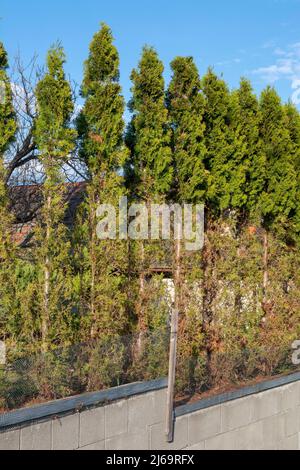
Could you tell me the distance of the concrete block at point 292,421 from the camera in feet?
22.4

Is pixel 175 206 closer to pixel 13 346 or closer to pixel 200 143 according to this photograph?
pixel 200 143

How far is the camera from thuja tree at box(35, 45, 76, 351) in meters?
5.32

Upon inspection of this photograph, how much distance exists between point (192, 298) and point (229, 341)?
79cm

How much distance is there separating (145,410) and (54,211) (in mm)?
2112

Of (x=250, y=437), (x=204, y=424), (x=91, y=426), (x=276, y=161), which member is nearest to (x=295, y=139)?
(x=276, y=161)

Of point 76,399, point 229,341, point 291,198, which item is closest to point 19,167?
point 291,198

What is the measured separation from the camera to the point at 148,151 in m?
6.50

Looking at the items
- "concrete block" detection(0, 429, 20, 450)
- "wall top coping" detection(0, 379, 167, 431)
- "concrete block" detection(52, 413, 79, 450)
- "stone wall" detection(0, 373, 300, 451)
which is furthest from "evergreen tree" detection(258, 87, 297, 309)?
"concrete block" detection(0, 429, 20, 450)

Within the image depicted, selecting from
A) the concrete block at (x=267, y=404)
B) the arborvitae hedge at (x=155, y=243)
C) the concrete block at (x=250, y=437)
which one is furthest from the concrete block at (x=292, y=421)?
the arborvitae hedge at (x=155, y=243)

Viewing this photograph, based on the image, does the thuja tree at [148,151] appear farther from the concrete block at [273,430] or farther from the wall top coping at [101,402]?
the concrete block at [273,430]

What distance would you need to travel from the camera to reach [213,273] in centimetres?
688

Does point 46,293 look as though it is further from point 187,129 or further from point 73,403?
point 187,129

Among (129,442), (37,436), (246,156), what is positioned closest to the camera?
(37,436)

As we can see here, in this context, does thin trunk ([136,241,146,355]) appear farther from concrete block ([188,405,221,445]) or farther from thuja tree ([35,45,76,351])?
concrete block ([188,405,221,445])
